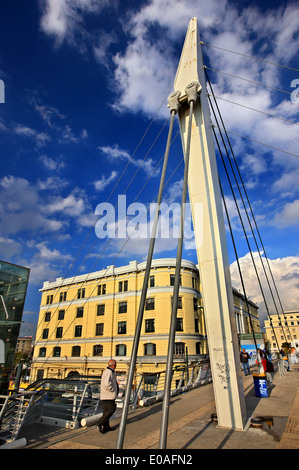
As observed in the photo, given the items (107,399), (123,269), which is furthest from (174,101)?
(123,269)

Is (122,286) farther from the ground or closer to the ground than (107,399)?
farther from the ground

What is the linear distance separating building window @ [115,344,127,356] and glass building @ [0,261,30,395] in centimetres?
2884

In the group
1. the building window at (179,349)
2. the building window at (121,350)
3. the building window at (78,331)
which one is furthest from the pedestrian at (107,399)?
the building window at (78,331)

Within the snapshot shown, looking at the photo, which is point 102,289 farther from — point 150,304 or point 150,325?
point 150,325

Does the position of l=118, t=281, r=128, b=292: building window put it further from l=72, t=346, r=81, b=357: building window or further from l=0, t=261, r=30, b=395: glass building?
l=0, t=261, r=30, b=395: glass building

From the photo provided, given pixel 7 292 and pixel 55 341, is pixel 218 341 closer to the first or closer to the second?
pixel 7 292

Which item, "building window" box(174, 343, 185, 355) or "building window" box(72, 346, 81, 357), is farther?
"building window" box(72, 346, 81, 357)

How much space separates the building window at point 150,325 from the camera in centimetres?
3202

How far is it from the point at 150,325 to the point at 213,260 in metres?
27.4

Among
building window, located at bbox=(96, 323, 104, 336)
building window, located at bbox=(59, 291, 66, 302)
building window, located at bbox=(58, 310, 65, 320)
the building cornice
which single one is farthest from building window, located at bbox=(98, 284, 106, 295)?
building window, located at bbox=(58, 310, 65, 320)

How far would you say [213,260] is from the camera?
7.11m

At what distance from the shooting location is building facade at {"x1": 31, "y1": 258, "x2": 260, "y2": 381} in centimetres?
3112
